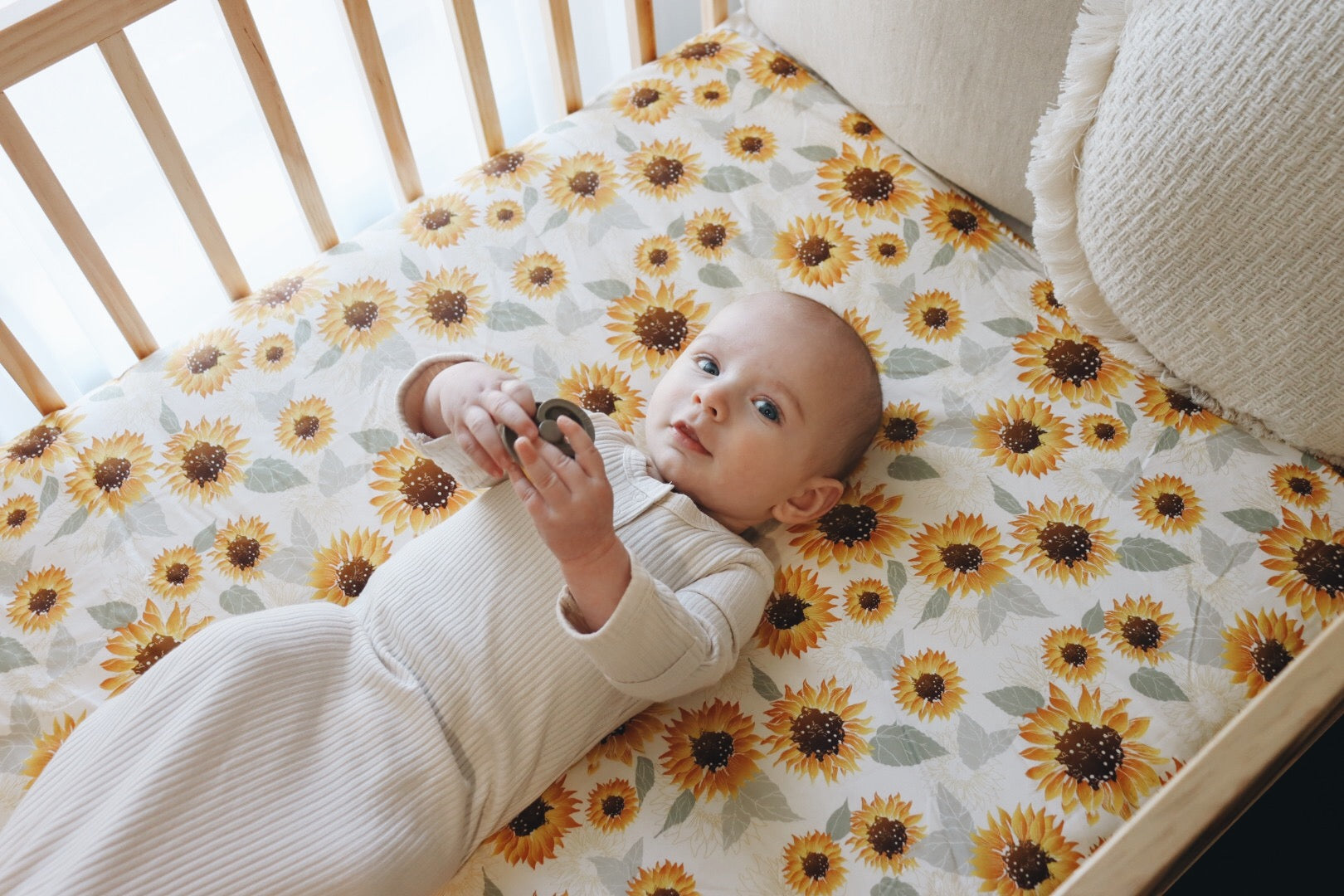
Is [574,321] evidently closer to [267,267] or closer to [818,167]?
[818,167]

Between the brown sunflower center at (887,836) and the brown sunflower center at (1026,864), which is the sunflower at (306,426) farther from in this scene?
the brown sunflower center at (1026,864)

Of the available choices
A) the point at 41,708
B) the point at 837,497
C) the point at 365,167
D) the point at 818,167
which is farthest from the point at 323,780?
the point at 365,167

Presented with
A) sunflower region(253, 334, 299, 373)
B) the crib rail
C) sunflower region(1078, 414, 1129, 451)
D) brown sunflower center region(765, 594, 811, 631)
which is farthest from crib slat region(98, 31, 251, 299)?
sunflower region(1078, 414, 1129, 451)

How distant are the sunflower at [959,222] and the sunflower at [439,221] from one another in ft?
1.81

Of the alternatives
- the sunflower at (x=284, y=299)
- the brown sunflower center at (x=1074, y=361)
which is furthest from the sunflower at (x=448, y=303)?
the brown sunflower center at (x=1074, y=361)

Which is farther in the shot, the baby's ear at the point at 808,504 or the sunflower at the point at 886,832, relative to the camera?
the baby's ear at the point at 808,504

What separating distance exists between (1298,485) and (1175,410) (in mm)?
130

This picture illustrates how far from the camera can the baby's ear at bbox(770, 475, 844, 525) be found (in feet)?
3.26

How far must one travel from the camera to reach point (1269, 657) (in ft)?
3.04

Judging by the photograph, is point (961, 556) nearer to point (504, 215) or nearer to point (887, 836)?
point (887, 836)

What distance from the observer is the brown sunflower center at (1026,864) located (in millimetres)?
844

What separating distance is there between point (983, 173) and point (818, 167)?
20 centimetres

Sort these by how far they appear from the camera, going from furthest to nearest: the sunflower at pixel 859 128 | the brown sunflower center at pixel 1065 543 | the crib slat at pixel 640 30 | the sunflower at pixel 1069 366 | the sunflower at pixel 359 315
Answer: the crib slat at pixel 640 30 → the sunflower at pixel 859 128 → the sunflower at pixel 359 315 → the sunflower at pixel 1069 366 → the brown sunflower center at pixel 1065 543

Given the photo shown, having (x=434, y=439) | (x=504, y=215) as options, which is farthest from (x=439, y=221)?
(x=434, y=439)
